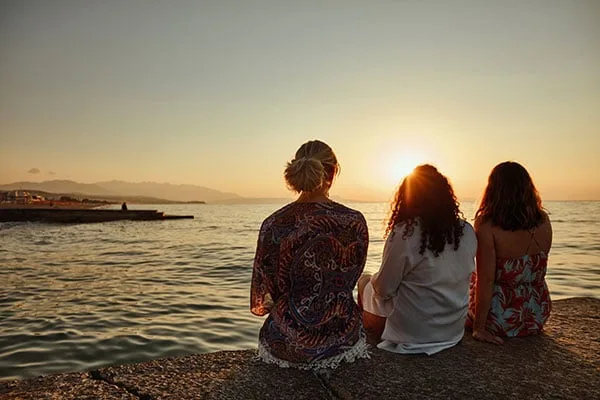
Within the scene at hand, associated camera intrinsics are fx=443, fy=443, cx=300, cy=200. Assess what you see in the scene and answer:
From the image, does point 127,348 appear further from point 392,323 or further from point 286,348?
point 392,323

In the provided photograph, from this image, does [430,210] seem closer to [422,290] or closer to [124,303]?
[422,290]

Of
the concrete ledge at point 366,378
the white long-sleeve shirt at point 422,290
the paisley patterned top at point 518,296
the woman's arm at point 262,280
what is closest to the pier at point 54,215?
the concrete ledge at point 366,378

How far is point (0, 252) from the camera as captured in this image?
14.7 metres

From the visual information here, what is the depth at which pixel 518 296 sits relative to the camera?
3576 mm

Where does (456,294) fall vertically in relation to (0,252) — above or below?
above

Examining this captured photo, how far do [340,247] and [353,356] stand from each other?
2.62 ft

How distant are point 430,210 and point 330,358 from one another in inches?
48.8

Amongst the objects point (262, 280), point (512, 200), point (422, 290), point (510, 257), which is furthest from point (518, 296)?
point (262, 280)

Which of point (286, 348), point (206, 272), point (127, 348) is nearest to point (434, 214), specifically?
point (286, 348)

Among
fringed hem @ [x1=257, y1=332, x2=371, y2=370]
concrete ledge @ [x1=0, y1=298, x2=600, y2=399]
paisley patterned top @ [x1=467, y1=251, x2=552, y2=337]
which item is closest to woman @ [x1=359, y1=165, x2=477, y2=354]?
concrete ledge @ [x1=0, y1=298, x2=600, y2=399]

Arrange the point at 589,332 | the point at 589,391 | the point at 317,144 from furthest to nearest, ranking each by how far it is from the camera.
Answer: the point at 589,332 → the point at 317,144 → the point at 589,391

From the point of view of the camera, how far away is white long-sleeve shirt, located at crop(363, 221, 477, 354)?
10.4ft

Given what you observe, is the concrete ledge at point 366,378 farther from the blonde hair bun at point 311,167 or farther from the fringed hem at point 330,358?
the blonde hair bun at point 311,167

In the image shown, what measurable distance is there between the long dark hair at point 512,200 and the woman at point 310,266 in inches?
46.1
